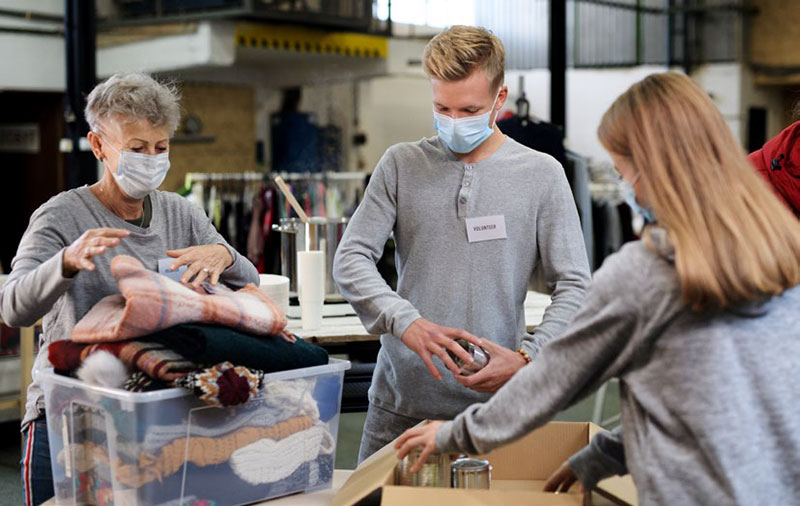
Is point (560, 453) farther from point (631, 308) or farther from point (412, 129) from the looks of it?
point (412, 129)

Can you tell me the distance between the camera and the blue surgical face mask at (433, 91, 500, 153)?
183cm

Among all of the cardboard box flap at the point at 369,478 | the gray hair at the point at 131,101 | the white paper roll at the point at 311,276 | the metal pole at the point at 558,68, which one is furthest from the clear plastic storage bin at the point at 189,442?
the metal pole at the point at 558,68

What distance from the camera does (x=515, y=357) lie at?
170 centimetres

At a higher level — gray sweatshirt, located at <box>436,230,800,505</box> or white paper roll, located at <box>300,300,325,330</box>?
gray sweatshirt, located at <box>436,230,800,505</box>

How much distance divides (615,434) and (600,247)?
5887mm

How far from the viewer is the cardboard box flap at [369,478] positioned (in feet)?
4.50

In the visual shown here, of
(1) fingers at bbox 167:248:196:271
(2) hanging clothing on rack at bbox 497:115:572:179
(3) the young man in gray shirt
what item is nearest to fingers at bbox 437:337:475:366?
(3) the young man in gray shirt

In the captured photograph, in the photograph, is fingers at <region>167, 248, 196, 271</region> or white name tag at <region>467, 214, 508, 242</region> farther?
white name tag at <region>467, 214, 508, 242</region>

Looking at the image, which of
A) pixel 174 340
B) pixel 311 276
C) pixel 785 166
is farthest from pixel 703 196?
pixel 311 276

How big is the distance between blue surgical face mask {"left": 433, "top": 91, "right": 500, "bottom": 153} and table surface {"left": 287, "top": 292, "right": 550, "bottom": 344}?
0.70m

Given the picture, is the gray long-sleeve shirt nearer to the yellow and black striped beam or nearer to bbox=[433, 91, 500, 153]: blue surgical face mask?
bbox=[433, 91, 500, 153]: blue surgical face mask

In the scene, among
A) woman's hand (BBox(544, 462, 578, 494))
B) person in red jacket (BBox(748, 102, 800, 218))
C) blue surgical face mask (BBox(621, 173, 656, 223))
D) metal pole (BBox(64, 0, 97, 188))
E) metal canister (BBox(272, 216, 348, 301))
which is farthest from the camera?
metal pole (BBox(64, 0, 97, 188))

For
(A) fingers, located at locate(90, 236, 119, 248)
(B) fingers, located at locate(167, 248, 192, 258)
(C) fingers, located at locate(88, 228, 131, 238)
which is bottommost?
(B) fingers, located at locate(167, 248, 192, 258)

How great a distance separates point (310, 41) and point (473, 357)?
8.81 metres
